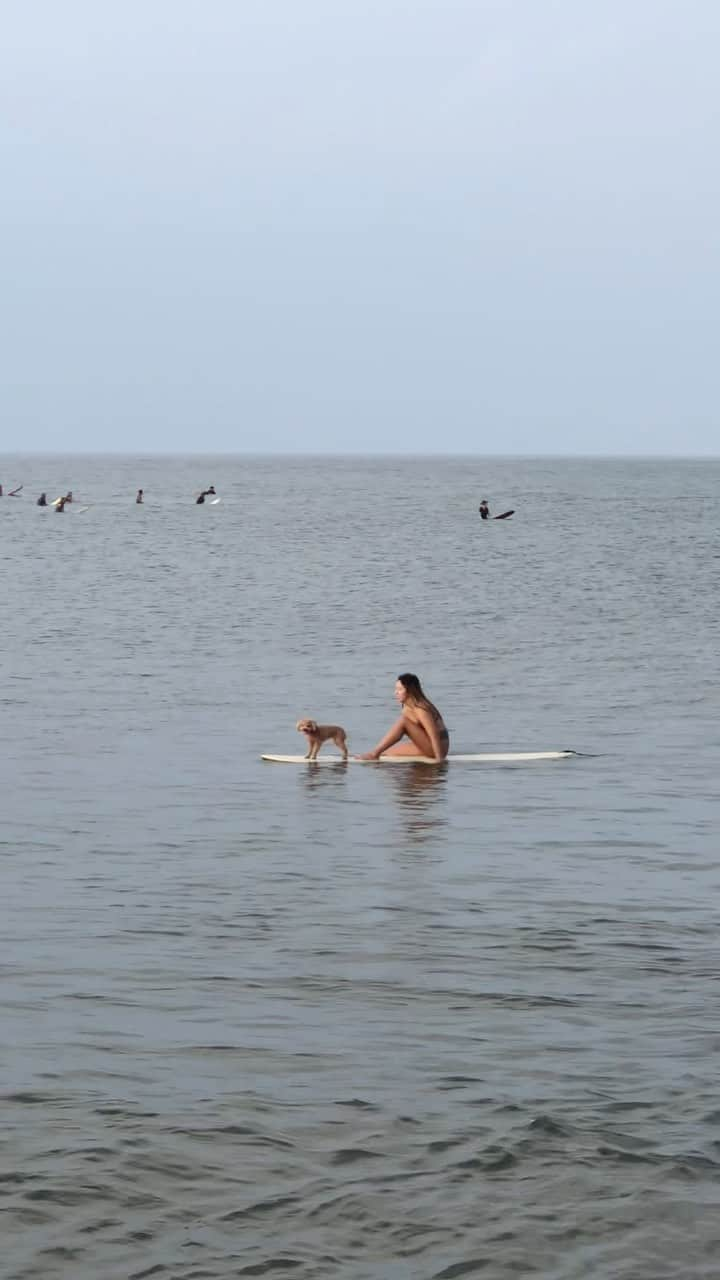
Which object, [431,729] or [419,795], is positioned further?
[431,729]

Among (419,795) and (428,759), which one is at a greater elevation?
(428,759)

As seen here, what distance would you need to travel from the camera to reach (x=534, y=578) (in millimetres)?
63438

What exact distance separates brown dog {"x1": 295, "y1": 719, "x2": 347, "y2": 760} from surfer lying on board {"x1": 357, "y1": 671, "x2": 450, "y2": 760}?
444 millimetres

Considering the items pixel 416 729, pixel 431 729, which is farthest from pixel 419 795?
pixel 416 729

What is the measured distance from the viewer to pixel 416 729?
74.9 feet

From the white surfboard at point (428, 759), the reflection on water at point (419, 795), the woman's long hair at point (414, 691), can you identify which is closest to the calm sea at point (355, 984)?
the reflection on water at point (419, 795)

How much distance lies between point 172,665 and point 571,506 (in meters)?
114

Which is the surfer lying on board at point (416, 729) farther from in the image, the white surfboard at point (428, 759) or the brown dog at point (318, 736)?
the brown dog at point (318, 736)

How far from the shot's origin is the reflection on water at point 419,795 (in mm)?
18581

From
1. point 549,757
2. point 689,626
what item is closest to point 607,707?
point 549,757

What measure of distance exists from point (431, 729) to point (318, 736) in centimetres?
144

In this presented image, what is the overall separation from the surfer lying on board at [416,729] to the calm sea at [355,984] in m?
0.48

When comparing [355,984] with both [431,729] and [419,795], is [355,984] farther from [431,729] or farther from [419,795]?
[431,729]

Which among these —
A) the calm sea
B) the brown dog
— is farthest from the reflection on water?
the brown dog
